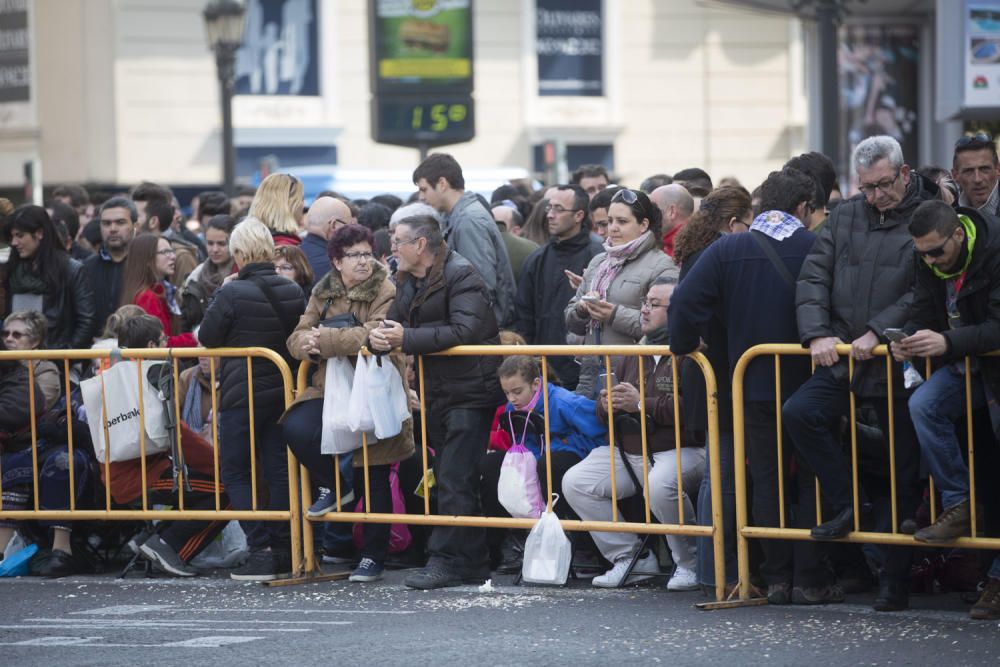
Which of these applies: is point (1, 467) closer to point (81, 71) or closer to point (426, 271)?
point (426, 271)

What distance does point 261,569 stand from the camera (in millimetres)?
9547

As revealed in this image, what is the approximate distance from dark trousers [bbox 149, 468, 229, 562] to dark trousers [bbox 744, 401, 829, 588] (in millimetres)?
3105

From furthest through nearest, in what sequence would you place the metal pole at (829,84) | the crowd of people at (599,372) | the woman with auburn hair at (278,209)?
the metal pole at (829,84)
the woman with auburn hair at (278,209)
the crowd of people at (599,372)

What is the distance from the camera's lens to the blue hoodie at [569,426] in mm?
9078

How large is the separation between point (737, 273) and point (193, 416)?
3624 mm

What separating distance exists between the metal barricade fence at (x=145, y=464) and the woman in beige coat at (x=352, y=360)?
0.48 ft

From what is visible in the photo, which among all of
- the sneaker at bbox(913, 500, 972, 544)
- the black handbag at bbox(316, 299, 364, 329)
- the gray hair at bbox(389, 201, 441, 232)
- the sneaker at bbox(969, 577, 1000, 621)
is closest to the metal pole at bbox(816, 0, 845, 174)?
the gray hair at bbox(389, 201, 441, 232)

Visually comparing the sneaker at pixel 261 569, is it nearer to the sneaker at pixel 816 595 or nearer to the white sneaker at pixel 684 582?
the white sneaker at pixel 684 582

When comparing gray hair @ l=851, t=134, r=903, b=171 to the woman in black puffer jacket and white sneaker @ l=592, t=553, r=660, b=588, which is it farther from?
the woman in black puffer jacket

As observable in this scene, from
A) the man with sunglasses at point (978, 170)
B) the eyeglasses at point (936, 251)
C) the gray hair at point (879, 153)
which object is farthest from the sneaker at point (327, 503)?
the man with sunglasses at point (978, 170)

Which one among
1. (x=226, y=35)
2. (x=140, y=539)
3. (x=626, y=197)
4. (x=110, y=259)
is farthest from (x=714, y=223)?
(x=226, y=35)

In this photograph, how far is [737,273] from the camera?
8.32 meters

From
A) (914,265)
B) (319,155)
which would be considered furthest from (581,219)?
(319,155)

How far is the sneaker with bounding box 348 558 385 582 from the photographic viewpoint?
934 cm
